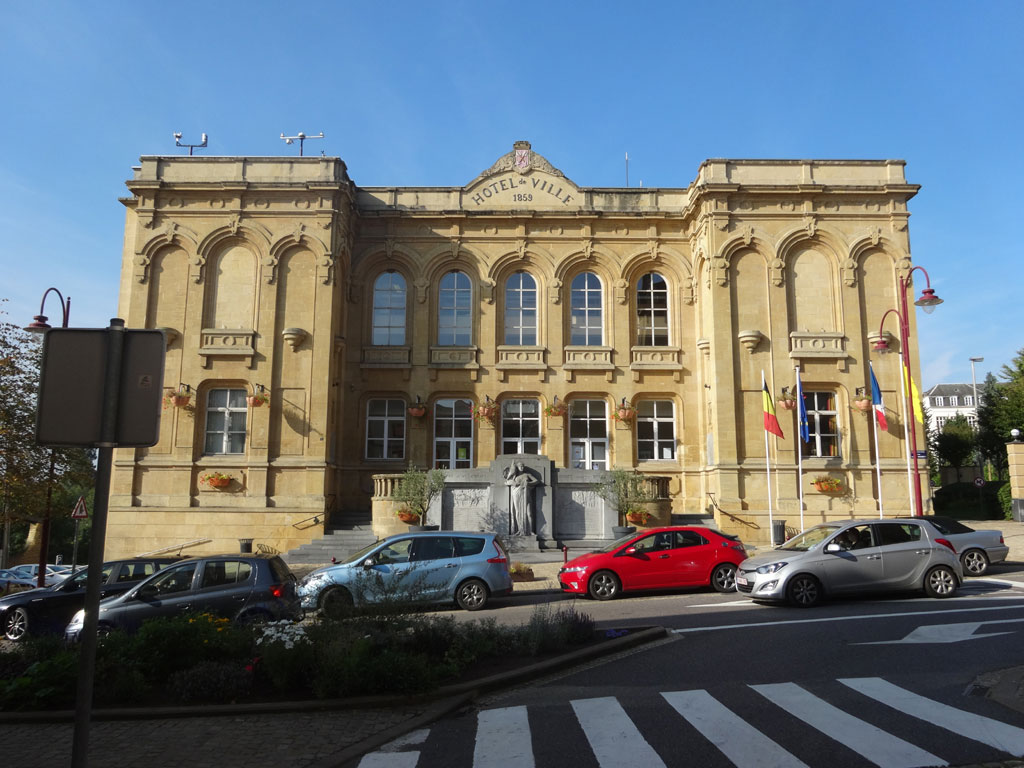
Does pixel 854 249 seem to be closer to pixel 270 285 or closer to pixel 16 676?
pixel 270 285

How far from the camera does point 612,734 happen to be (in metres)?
6.20

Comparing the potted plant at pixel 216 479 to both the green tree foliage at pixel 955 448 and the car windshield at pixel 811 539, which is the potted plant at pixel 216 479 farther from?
the green tree foliage at pixel 955 448

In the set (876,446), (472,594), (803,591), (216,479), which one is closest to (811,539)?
(803,591)

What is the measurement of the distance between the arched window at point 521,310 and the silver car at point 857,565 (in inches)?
639

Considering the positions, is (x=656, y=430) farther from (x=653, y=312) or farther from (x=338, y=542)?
(x=338, y=542)

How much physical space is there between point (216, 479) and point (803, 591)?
18.7 m

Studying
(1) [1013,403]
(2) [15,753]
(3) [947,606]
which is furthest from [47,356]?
(1) [1013,403]

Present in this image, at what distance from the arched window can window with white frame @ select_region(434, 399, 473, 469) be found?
3.17m

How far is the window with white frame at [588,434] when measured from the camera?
2803 cm

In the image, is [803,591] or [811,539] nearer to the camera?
[803,591]

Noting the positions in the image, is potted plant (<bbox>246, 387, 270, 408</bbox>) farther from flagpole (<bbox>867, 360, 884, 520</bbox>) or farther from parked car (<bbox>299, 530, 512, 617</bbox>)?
flagpole (<bbox>867, 360, 884, 520</bbox>)

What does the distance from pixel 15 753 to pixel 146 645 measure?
2.16 meters

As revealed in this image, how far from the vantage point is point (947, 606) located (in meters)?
12.8

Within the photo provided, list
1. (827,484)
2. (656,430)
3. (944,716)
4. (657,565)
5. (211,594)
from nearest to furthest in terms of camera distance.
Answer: (944,716), (211,594), (657,565), (827,484), (656,430)
